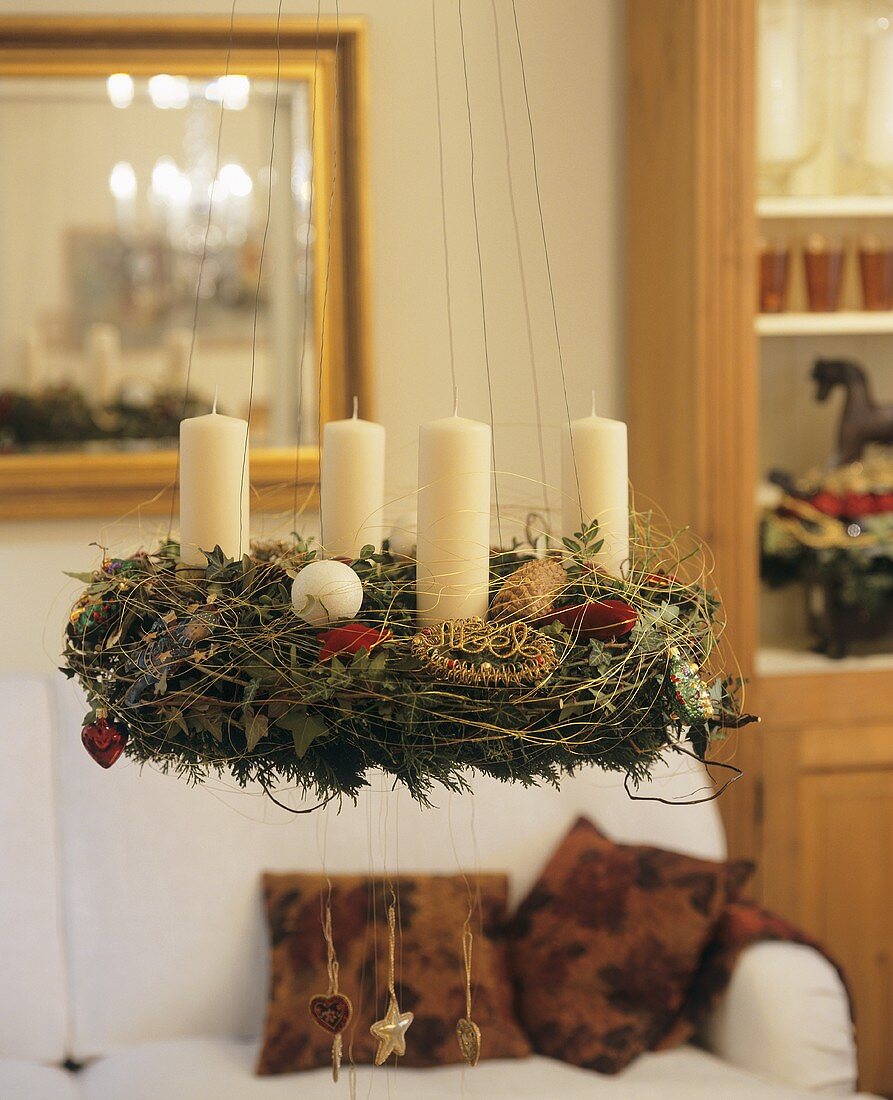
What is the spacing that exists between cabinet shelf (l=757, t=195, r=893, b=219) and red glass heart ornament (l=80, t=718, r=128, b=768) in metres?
1.70

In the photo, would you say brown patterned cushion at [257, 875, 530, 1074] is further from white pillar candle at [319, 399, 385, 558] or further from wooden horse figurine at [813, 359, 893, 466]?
wooden horse figurine at [813, 359, 893, 466]

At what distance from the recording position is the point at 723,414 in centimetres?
207

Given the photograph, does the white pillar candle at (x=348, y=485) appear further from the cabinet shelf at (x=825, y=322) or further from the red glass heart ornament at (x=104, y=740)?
the cabinet shelf at (x=825, y=322)

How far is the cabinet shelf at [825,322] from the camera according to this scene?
220 centimetres

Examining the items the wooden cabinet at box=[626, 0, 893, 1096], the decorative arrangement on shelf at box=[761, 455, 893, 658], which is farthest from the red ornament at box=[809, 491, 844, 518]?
the wooden cabinet at box=[626, 0, 893, 1096]

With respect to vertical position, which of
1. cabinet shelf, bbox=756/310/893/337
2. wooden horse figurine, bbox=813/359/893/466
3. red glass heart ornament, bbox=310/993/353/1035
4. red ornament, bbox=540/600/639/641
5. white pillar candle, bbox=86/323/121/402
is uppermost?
cabinet shelf, bbox=756/310/893/337

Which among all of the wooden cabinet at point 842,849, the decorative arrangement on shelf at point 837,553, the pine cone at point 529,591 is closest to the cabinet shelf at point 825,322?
the decorative arrangement on shelf at point 837,553

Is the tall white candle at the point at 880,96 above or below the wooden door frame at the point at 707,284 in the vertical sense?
above

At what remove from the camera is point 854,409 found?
7.42 ft

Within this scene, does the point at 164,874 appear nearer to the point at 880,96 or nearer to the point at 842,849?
the point at 842,849

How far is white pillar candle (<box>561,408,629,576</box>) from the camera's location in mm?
940

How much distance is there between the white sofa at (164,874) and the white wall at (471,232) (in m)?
0.36

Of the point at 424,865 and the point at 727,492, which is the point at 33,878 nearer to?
the point at 424,865

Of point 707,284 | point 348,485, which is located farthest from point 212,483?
point 707,284
